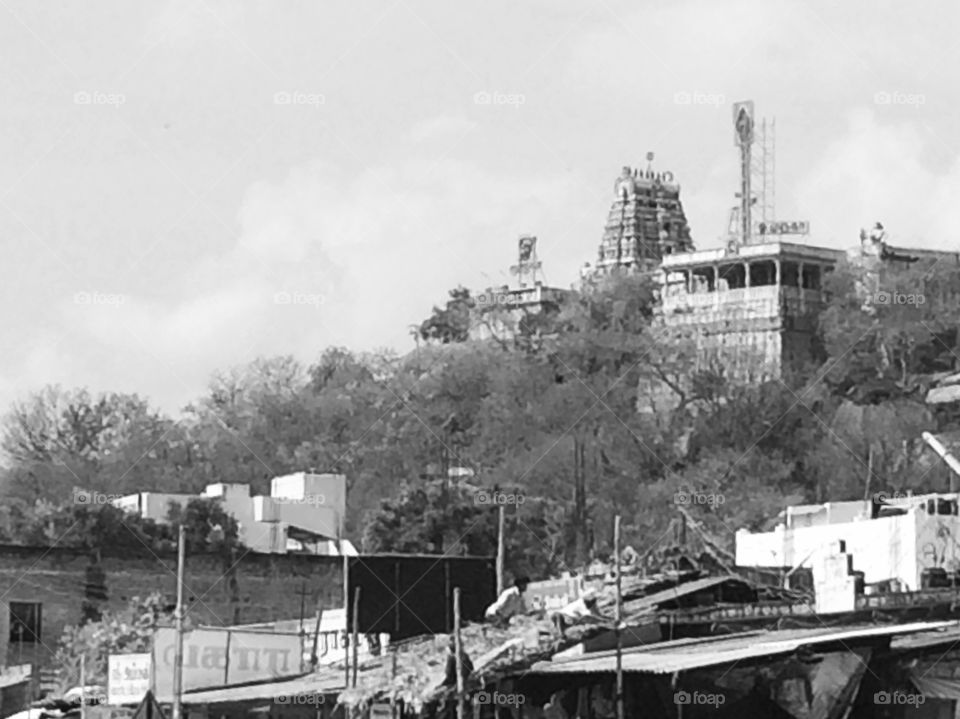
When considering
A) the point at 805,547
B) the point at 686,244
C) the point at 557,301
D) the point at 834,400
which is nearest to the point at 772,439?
the point at 834,400

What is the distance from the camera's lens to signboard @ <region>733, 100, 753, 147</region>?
105 m

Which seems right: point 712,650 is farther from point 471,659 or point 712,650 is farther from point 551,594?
point 551,594

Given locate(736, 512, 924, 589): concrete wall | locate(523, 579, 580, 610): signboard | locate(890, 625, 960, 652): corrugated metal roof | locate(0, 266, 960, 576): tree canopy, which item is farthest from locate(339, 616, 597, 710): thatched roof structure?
locate(0, 266, 960, 576): tree canopy

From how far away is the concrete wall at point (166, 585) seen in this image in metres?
57.1

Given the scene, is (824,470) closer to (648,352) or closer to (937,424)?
(937,424)

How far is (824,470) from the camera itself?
8838 centimetres

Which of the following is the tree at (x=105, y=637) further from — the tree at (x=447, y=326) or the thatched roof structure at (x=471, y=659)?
the tree at (x=447, y=326)

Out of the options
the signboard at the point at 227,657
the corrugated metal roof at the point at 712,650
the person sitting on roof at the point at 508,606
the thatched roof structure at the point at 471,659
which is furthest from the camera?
the signboard at the point at 227,657

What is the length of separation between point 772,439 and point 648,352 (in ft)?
31.7

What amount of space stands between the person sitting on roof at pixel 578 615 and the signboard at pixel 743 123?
71.6m

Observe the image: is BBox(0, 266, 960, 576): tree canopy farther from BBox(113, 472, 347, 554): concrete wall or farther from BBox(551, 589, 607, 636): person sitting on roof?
BBox(551, 589, 607, 636): person sitting on roof

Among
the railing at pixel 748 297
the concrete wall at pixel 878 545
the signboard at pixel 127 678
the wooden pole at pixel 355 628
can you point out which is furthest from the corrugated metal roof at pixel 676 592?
the railing at pixel 748 297

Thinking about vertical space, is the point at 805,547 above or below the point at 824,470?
below

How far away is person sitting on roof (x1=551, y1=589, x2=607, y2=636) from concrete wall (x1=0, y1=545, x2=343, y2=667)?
23.1 m
